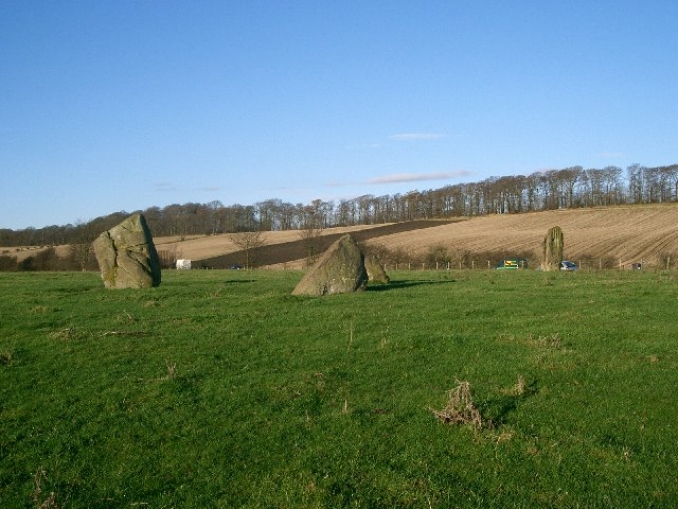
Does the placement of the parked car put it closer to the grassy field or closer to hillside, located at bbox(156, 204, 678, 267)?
hillside, located at bbox(156, 204, 678, 267)

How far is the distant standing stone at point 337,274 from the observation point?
2438 centimetres

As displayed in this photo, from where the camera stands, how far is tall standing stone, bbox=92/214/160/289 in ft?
96.5

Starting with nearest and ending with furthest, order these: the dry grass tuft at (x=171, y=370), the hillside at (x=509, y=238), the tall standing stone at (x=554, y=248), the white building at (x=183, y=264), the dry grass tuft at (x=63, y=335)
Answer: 1. the dry grass tuft at (x=171, y=370)
2. the dry grass tuft at (x=63, y=335)
3. the tall standing stone at (x=554, y=248)
4. the hillside at (x=509, y=238)
5. the white building at (x=183, y=264)

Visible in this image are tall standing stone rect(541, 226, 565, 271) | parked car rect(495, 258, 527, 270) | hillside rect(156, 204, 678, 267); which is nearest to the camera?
tall standing stone rect(541, 226, 565, 271)

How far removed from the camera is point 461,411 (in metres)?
8.79

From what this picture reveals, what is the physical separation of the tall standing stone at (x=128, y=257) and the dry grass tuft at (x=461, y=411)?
22.8 meters

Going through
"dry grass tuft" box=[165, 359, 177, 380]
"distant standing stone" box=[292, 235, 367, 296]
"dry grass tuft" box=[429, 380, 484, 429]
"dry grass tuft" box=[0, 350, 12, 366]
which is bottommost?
"dry grass tuft" box=[429, 380, 484, 429]

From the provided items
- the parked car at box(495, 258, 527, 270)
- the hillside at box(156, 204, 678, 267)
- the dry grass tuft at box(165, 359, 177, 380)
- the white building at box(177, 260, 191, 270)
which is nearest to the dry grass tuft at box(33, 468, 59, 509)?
the dry grass tuft at box(165, 359, 177, 380)

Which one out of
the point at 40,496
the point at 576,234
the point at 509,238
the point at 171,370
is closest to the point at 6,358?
the point at 171,370

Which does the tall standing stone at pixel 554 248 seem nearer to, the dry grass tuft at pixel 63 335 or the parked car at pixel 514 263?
the parked car at pixel 514 263

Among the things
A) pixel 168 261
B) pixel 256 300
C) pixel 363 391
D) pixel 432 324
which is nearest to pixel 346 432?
pixel 363 391

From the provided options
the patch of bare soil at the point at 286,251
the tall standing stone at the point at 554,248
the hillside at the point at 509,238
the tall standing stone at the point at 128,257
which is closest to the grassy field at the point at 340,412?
the tall standing stone at the point at 128,257

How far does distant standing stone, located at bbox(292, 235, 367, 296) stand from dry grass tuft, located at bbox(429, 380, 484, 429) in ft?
50.1

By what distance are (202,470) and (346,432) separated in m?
1.96
